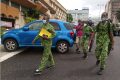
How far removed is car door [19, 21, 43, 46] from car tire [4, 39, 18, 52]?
38 centimetres

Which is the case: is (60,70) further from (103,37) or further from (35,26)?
(35,26)

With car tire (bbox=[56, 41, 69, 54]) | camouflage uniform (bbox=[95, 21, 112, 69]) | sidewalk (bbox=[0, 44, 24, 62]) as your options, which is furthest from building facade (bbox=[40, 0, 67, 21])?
camouflage uniform (bbox=[95, 21, 112, 69])

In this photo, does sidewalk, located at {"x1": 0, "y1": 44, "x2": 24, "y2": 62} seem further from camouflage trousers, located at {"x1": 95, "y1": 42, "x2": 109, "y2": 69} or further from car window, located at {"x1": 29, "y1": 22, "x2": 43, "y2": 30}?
camouflage trousers, located at {"x1": 95, "y1": 42, "x2": 109, "y2": 69}

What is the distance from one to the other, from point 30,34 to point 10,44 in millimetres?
1066

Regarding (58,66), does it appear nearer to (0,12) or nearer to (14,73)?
(14,73)

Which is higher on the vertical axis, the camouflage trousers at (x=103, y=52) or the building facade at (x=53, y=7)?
the building facade at (x=53, y=7)

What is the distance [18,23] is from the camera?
118ft

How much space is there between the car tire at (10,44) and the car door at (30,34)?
1.26 ft

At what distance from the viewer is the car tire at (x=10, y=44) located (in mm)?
12781

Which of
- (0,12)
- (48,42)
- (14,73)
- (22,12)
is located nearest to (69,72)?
(48,42)

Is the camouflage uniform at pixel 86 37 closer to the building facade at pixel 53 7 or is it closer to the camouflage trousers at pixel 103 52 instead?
the camouflage trousers at pixel 103 52

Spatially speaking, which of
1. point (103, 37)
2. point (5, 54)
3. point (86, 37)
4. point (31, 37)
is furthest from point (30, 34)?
point (103, 37)

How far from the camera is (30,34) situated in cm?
1262

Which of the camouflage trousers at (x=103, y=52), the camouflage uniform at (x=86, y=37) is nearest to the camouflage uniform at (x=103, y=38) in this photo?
the camouflage trousers at (x=103, y=52)
